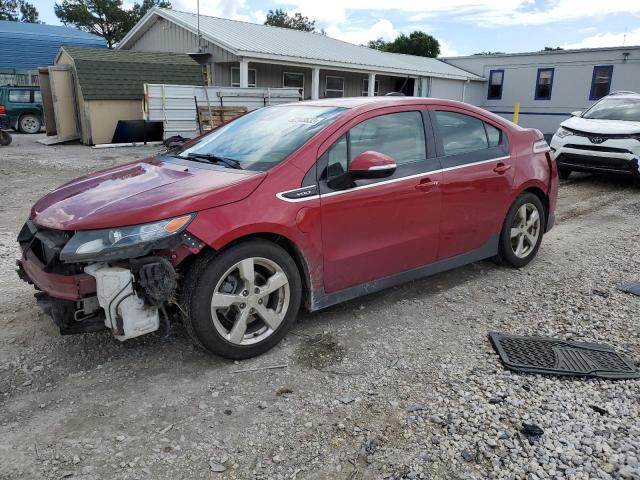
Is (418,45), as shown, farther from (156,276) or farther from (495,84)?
(156,276)

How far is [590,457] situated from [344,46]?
24778 mm

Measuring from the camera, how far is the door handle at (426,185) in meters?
3.99

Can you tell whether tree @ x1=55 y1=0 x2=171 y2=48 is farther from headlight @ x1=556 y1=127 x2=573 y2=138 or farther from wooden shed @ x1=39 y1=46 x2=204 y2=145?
headlight @ x1=556 y1=127 x2=573 y2=138

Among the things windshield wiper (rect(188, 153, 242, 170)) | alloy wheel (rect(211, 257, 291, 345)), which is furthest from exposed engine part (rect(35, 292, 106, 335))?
windshield wiper (rect(188, 153, 242, 170))

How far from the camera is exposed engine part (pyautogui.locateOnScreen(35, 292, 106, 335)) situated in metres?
3.00

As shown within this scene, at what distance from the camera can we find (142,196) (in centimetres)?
311

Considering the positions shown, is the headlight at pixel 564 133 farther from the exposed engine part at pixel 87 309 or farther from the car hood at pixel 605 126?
the exposed engine part at pixel 87 309

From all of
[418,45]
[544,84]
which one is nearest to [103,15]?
[418,45]

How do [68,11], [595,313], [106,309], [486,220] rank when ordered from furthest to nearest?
[68,11] < [486,220] < [595,313] < [106,309]

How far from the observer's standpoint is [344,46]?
985 inches

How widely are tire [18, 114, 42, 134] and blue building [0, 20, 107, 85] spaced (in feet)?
31.6

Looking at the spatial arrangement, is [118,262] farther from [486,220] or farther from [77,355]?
[486,220]

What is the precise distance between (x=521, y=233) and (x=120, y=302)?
377 centimetres

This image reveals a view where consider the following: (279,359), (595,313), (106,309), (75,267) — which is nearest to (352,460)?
(279,359)
